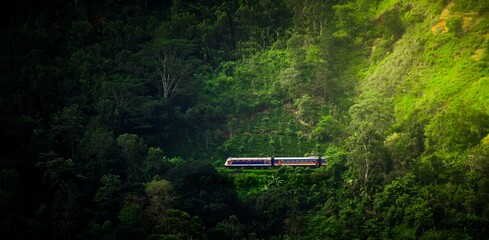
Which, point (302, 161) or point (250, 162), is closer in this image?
point (302, 161)

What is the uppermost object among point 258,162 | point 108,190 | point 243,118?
point 243,118

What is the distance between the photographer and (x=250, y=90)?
54.8 meters

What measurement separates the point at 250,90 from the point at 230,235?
15.7m

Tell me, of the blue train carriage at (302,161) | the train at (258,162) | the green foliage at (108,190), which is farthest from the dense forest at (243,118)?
the blue train carriage at (302,161)

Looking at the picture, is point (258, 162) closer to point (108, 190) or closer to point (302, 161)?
point (302, 161)

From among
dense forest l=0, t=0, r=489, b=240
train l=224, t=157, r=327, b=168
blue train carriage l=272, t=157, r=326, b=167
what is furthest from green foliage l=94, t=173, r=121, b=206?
blue train carriage l=272, t=157, r=326, b=167

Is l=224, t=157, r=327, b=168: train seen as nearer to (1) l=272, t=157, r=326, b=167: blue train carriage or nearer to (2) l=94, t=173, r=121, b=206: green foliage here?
(1) l=272, t=157, r=326, b=167: blue train carriage

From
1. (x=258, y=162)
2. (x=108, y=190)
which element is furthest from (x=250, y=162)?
(x=108, y=190)

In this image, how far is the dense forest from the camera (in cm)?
4047

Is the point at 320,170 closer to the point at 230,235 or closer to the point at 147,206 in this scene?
the point at 230,235

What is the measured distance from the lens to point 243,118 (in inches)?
2093

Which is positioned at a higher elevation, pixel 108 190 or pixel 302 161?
pixel 108 190

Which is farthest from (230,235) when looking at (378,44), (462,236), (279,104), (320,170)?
(378,44)

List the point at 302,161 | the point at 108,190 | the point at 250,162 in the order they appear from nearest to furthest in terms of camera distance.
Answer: the point at 108,190 → the point at 302,161 → the point at 250,162
